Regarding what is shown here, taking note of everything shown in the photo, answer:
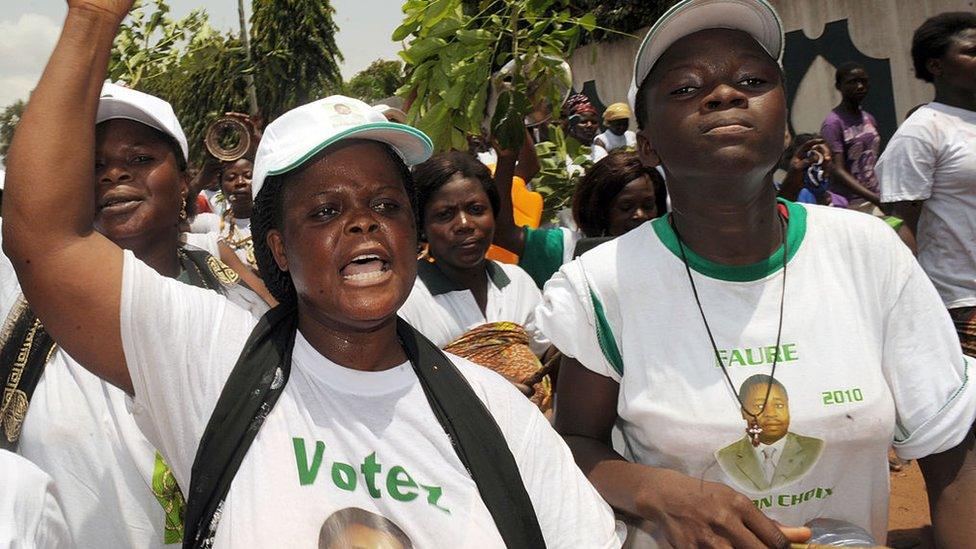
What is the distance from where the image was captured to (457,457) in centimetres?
176

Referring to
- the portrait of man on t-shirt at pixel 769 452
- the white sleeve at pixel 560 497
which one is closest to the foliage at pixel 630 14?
the portrait of man on t-shirt at pixel 769 452

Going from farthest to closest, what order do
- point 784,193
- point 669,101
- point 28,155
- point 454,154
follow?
point 784,193, point 454,154, point 669,101, point 28,155

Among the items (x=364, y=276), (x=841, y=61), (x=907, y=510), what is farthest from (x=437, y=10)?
(x=841, y=61)

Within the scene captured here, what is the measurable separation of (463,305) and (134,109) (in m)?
1.68

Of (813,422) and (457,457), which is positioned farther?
(813,422)

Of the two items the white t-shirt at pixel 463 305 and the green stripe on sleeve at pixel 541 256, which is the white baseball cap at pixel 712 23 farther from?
the green stripe on sleeve at pixel 541 256

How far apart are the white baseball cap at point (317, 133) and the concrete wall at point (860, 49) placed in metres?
9.59

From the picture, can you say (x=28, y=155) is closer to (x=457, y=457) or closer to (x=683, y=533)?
(x=457, y=457)

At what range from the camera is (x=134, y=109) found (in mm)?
2479

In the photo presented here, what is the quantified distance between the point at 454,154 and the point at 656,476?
2461mm

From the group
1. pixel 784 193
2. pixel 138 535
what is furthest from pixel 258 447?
pixel 784 193

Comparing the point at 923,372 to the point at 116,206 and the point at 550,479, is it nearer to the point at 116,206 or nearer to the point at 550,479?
the point at 550,479

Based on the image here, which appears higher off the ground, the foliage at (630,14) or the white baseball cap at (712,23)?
the foliage at (630,14)

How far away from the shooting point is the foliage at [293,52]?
26109 millimetres
